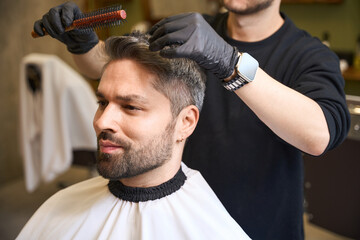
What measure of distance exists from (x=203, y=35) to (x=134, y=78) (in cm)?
28

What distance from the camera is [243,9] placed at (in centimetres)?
135

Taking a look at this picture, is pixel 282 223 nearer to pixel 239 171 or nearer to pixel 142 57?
pixel 239 171

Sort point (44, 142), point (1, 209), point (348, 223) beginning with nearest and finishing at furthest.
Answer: point (348, 223) → point (44, 142) → point (1, 209)

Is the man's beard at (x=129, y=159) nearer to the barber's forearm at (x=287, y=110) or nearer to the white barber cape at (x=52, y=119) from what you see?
the barber's forearm at (x=287, y=110)

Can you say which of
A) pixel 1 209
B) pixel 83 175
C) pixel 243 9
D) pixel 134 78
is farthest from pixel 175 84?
pixel 83 175

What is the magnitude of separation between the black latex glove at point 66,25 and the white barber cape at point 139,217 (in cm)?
50

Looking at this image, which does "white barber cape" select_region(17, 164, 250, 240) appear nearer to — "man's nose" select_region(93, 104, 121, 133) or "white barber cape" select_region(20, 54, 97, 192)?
"man's nose" select_region(93, 104, 121, 133)

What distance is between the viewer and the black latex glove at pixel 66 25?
1137 mm

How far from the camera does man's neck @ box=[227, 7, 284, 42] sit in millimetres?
1409

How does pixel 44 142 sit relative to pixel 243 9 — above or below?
below

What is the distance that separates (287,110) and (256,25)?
49 cm

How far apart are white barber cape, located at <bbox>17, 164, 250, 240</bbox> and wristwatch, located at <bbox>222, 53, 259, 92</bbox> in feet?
1.34

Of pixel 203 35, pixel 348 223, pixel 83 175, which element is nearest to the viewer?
pixel 203 35

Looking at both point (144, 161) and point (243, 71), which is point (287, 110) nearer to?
point (243, 71)
